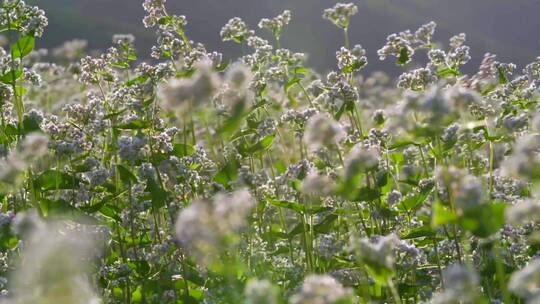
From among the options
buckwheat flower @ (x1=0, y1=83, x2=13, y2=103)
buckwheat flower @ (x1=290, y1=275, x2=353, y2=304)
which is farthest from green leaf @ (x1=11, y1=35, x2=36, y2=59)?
buckwheat flower @ (x1=290, y1=275, x2=353, y2=304)

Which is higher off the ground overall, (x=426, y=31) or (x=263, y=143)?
(x=426, y=31)

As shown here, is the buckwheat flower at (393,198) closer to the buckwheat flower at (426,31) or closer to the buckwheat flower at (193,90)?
the buckwheat flower at (426,31)

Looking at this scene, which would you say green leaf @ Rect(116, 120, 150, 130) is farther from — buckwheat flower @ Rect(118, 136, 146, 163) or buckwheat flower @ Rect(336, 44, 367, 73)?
buckwheat flower @ Rect(336, 44, 367, 73)

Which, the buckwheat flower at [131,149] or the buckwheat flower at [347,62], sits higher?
the buckwheat flower at [347,62]

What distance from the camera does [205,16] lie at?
28.2 metres

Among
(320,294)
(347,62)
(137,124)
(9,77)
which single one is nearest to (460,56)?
(347,62)

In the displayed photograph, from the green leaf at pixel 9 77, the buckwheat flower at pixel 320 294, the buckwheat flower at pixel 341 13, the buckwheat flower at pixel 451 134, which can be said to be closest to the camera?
the buckwheat flower at pixel 320 294

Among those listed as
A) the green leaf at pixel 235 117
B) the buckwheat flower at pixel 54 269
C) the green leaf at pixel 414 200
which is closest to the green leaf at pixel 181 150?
the green leaf at pixel 414 200

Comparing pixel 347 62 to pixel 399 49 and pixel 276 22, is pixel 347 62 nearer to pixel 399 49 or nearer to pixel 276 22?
pixel 399 49

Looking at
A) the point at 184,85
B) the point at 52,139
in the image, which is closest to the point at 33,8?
the point at 52,139

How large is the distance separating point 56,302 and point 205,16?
89.1ft

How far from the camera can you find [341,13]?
5.79 metres

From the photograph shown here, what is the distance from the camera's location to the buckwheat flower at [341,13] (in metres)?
5.73

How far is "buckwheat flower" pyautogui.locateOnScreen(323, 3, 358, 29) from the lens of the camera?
573 centimetres
